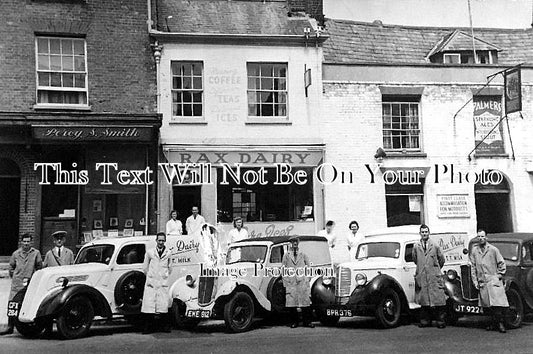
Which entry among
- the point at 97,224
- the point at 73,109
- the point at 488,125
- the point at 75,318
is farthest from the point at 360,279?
the point at 73,109

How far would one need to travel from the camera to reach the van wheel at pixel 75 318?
415 inches

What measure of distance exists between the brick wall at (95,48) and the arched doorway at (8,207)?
172 centimetres

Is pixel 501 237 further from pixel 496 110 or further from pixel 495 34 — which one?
pixel 495 34

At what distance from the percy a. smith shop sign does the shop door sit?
1828mm

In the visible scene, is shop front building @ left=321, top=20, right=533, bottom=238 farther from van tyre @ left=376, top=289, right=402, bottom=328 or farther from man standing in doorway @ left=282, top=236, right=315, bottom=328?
van tyre @ left=376, top=289, right=402, bottom=328

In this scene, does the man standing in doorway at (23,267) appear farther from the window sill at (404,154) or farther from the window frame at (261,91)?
the window sill at (404,154)

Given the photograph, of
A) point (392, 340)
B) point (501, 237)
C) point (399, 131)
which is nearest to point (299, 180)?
point (399, 131)

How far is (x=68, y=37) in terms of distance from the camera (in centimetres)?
1770

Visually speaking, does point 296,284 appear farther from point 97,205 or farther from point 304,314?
point 97,205

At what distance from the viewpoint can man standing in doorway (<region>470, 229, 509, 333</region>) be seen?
433 inches

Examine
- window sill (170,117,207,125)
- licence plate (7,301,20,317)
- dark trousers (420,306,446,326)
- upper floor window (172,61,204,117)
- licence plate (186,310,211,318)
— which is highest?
upper floor window (172,61,204,117)

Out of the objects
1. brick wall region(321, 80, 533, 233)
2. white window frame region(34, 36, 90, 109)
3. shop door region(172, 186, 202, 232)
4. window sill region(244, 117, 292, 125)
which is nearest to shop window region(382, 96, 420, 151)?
brick wall region(321, 80, 533, 233)

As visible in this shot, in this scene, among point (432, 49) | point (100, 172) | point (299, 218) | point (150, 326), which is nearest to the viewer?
point (150, 326)

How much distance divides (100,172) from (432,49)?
12.5 meters
